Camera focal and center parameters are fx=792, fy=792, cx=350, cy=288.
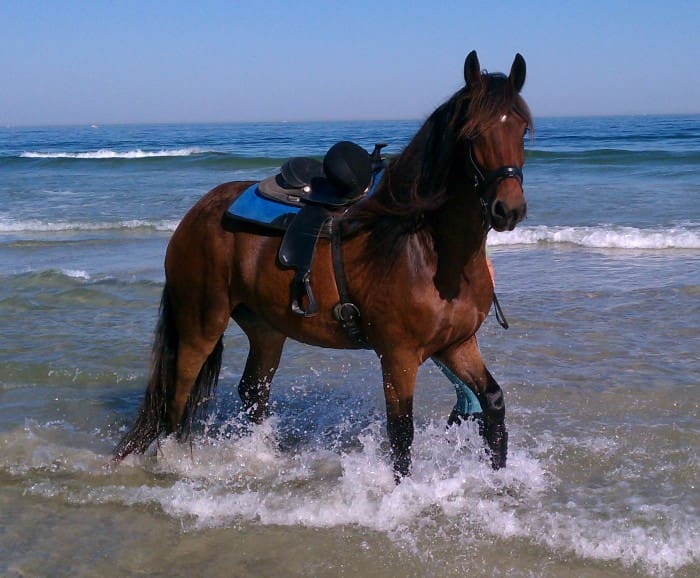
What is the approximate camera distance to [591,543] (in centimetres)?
351

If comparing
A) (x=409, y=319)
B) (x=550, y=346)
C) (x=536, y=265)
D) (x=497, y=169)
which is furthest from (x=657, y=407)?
(x=536, y=265)

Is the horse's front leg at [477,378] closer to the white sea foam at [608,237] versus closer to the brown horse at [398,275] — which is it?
the brown horse at [398,275]

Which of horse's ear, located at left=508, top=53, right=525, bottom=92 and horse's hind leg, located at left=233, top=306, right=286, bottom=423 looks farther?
horse's hind leg, located at left=233, top=306, right=286, bottom=423

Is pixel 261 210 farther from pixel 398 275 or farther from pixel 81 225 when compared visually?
pixel 81 225

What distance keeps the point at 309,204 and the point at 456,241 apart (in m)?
0.87

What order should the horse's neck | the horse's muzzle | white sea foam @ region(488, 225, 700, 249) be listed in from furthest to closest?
white sea foam @ region(488, 225, 700, 249)
the horse's neck
the horse's muzzle

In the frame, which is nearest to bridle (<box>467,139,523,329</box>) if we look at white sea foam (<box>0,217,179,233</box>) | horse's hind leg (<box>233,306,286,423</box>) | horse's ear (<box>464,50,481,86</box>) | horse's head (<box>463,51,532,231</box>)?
horse's head (<box>463,51,532,231</box>)

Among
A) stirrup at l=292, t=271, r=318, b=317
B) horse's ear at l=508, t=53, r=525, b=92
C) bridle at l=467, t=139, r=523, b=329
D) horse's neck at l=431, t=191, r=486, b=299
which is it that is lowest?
stirrup at l=292, t=271, r=318, b=317

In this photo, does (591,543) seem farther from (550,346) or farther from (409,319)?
(550,346)

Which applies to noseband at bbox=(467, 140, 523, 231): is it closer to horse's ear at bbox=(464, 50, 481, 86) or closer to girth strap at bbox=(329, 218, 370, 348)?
horse's ear at bbox=(464, 50, 481, 86)

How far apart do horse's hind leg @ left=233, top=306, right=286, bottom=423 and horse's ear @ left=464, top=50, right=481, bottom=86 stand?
80.6 inches

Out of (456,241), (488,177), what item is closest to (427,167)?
(456,241)

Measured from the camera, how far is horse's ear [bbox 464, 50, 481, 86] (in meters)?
3.17

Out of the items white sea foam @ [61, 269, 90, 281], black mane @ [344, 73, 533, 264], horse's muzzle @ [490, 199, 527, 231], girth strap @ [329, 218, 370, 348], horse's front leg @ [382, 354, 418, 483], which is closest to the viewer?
horse's muzzle @ [490, 199, 527, 231]
